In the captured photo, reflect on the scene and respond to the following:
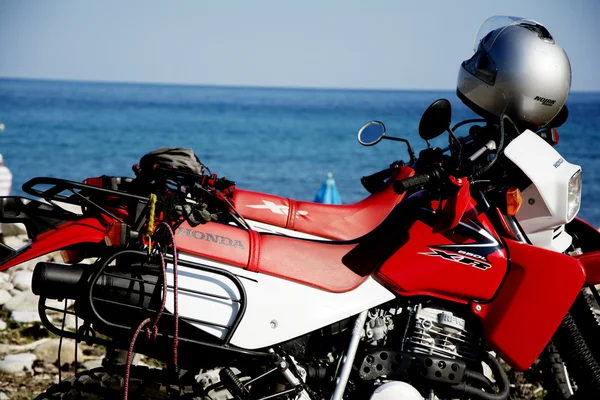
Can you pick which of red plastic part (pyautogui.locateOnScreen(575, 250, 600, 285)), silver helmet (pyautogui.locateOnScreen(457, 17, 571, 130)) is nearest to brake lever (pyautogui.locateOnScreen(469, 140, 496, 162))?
silver helmet (pyautogui.locateOnScreen(457, 17, 571, 130))

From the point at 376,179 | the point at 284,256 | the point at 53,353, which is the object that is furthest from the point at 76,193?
the point at 53,353

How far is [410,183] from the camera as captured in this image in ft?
9.82

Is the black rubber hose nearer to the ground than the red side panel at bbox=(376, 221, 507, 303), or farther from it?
nearer to the ground

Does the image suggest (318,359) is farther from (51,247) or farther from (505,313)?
(51,247)

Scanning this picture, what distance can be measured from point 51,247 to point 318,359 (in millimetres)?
1162

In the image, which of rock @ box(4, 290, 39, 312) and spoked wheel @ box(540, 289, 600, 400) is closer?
spoked wheel @ box(540, 289, 600, 400)

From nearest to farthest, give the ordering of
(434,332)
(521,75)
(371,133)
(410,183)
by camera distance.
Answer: (410,183) → (434,332) → (521,75) → (371,133)

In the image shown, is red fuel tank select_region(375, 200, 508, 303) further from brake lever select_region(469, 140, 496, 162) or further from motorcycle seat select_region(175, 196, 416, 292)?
brake lever select_region(469, 140, 496, 162)

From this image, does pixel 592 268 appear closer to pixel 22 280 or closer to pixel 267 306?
pixel 267 306

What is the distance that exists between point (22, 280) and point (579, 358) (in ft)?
16.8

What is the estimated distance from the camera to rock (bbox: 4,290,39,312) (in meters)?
6.37

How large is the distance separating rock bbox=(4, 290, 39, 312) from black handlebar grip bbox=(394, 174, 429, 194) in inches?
168

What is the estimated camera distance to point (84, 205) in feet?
10.4

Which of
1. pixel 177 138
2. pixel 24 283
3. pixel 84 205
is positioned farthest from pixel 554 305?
pixel 177 138
